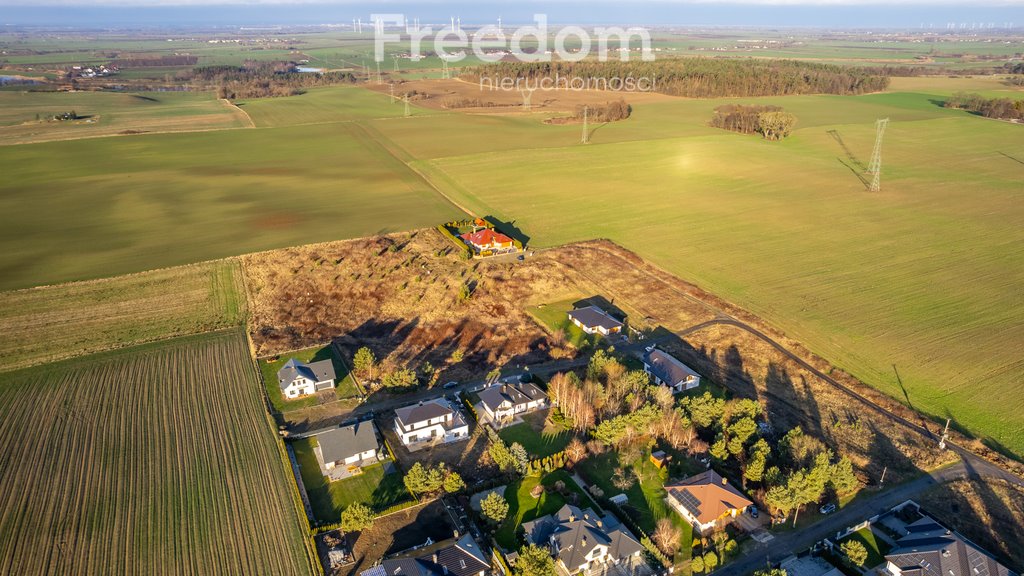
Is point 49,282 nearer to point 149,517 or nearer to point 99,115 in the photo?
point 149,517

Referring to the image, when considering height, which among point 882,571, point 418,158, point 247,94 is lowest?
point 882,571

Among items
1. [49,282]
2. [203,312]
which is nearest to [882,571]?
[203,312]

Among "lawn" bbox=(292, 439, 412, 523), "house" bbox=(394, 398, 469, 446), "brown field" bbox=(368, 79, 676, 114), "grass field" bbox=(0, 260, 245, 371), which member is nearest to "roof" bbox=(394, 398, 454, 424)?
"house" bbox=(394, 398, 469, 446)

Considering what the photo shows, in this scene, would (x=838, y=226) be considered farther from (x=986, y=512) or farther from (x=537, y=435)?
(x=537, y=435)

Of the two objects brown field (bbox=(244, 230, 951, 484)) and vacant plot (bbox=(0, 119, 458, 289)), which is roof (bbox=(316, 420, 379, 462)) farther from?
vacant plot (bbox=(0, 119, 458, 289))

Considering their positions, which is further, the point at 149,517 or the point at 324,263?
the point at 324,263

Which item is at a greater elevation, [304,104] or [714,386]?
[304,104]
